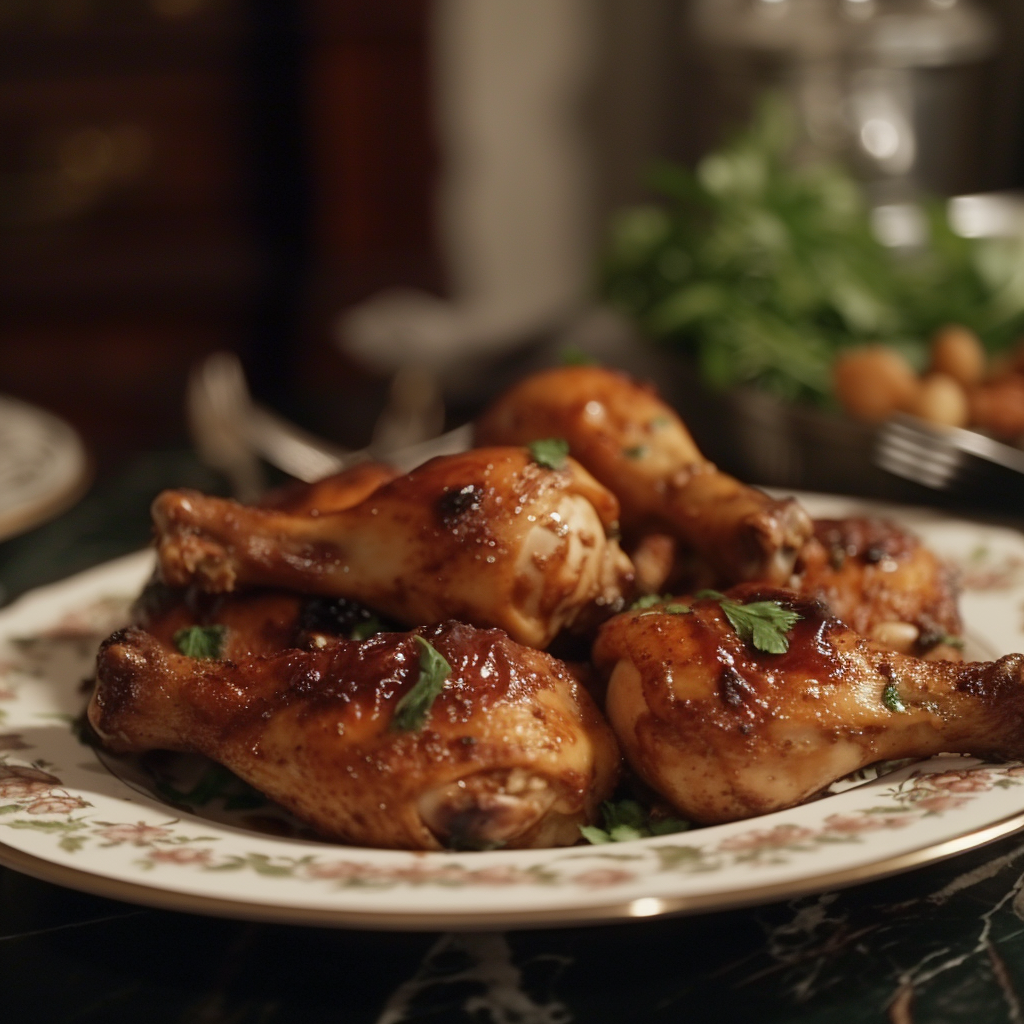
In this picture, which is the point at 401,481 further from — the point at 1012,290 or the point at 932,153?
the point at 932,153

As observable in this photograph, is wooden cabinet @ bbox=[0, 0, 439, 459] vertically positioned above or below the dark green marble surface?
above

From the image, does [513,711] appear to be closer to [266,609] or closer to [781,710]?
[781,710]

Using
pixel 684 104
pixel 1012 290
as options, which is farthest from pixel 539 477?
pixel 684 104

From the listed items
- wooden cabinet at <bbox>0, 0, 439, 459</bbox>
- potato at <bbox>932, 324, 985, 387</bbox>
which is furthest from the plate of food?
wooden cabinet at <bbox>0, 0, 439, 459</bbox>

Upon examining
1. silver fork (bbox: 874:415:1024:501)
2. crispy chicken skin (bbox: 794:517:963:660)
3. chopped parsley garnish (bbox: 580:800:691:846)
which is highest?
crispy chicken skin (bbox: 794:517:963:660)

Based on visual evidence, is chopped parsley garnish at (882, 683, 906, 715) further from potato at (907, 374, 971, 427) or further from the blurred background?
the blurred background

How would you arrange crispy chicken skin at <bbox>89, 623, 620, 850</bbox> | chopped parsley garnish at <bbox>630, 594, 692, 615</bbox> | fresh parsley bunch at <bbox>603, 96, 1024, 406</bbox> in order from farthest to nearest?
fresh parsley bunch at <bbox>603, 96, 1024, 406</bbox> → chopped parsley garnish at <bbox>630, 594, 692, 615</bbox> → crispy chicken skin at <bbox>89, 623, 620, 850</bbox>

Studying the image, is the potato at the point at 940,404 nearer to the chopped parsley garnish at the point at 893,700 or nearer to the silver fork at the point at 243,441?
the silver fork at the point at 243,441

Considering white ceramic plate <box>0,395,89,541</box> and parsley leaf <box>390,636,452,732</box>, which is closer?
→ parsley leaf <box>390,636,452,732</box>
